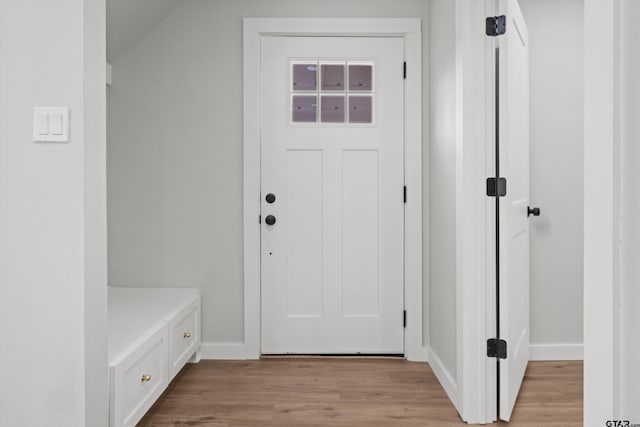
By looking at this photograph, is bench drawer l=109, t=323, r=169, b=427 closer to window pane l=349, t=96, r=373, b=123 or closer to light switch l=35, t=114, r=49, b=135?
light switch l=35, t=114, r=49, b=135

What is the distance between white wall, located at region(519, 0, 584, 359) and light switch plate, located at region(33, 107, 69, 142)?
8.14 ft

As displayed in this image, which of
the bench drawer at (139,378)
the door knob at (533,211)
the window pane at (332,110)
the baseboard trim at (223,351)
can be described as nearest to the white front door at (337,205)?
the window pane at (332,110)

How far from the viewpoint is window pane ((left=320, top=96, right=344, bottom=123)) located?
2.99 metres

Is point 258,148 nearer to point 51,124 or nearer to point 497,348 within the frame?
point 51,124


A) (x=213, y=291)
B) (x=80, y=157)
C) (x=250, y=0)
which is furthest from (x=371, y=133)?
(x=80, y=157)

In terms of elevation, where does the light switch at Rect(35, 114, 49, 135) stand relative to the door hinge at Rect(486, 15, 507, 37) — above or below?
below

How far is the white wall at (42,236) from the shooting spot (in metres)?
1.46

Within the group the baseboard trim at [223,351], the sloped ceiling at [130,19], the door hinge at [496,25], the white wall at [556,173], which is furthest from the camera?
the baseboard trim at [223,351]

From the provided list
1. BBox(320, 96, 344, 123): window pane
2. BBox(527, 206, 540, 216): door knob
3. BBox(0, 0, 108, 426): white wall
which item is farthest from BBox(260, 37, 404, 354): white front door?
BBox(0, 0, 108, 426): white wall

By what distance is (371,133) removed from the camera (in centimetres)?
299

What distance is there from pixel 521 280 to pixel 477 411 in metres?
0.70

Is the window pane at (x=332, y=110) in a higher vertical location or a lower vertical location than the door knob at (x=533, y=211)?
higher

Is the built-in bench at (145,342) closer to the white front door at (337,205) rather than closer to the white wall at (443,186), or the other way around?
the white front door at (337,205)

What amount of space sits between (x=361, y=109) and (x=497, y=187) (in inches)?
46.1
